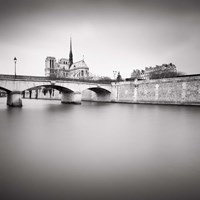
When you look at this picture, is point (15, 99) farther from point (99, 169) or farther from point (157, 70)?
point (157, 70)

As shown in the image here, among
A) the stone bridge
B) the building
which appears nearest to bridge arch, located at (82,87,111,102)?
the stone bridge

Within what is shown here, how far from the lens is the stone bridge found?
74.1ft

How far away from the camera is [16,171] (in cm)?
370

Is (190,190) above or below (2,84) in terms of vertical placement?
A: below

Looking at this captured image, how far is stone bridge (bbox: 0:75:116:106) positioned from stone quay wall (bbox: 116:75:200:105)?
3922 millimetres

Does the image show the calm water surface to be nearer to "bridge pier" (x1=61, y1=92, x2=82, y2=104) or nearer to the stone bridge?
the stone bridge

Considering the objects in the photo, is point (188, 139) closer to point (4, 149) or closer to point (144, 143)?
point (144, 143)

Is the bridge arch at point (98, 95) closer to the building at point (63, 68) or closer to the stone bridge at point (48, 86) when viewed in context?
the stone bridge at point (48, 86)

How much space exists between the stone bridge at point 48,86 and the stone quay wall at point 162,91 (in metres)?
3.92

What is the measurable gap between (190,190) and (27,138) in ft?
18.5

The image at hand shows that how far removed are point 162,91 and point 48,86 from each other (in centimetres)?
2086

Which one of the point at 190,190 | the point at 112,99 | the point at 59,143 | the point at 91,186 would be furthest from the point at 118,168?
the point at 112,99

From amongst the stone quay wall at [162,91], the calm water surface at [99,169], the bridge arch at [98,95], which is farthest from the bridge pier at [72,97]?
the calm water surface at [99,169]

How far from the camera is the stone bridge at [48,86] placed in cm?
2258
